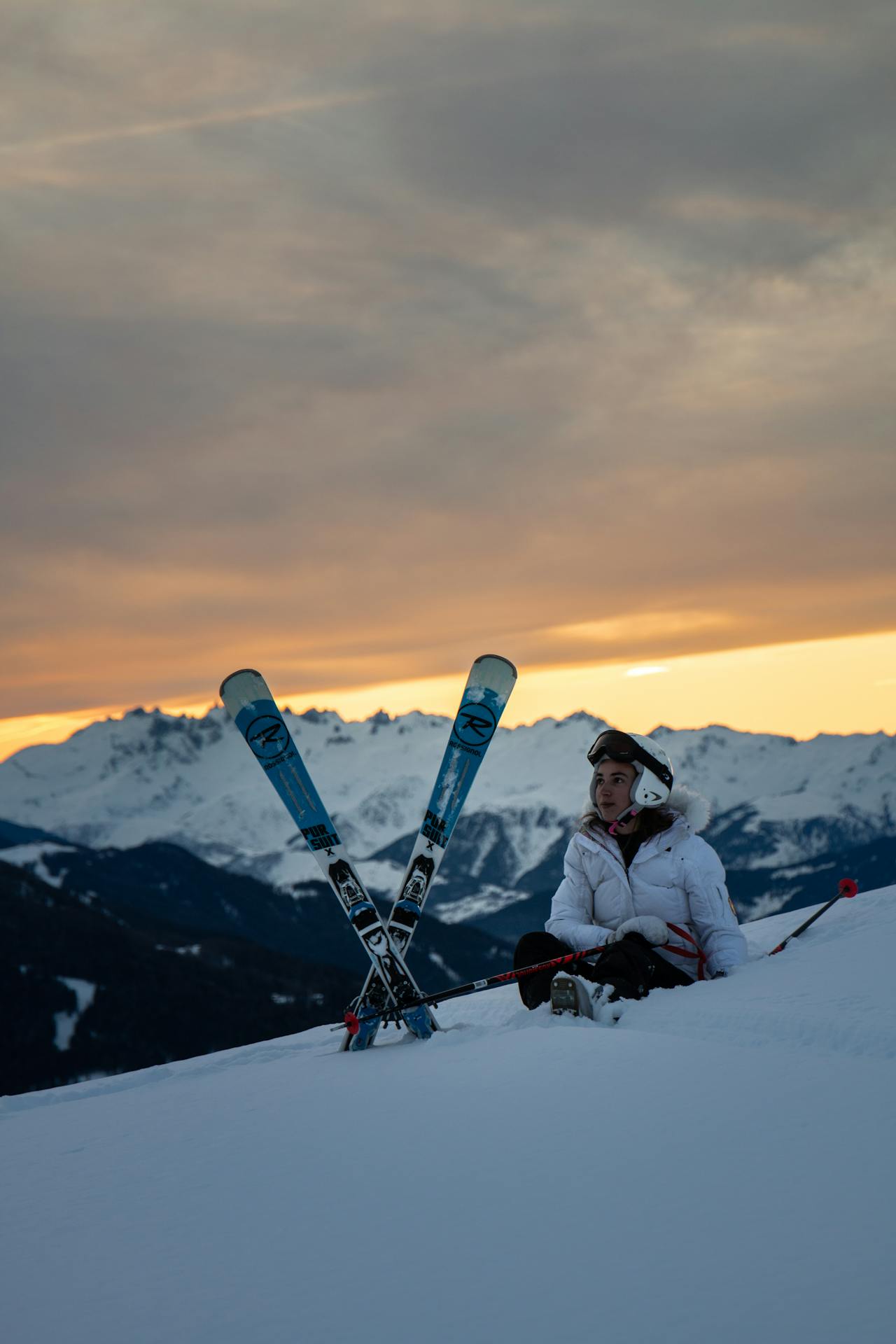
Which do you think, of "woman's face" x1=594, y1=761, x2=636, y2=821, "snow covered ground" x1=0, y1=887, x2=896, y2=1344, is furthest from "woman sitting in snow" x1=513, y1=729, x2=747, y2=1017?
"snow covered ground" x1=0, y1=887, x2=896, y2=1344

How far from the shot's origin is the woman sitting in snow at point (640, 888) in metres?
6.84

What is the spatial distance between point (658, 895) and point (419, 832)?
59.3 inches

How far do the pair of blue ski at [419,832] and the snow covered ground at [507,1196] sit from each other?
1571 millimetres

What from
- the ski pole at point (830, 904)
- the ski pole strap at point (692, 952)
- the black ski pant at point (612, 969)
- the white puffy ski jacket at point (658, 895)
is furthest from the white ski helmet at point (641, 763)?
the ski pole at point (830, 904)

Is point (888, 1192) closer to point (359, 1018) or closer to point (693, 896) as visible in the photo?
point (693, 896)

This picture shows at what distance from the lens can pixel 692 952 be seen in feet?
23.3

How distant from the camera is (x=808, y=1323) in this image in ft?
8.86

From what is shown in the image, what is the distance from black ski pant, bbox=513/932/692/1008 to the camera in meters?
6.44

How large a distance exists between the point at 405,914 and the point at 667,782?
74.7 inches

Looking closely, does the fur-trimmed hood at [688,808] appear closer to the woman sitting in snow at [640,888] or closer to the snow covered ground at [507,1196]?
the woman sitting in snow at [640,888]

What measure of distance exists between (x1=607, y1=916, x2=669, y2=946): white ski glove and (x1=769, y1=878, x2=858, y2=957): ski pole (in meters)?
1.17

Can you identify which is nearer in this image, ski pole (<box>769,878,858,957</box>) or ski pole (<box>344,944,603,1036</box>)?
ski pole (<box>344,944,603,1036</box>)

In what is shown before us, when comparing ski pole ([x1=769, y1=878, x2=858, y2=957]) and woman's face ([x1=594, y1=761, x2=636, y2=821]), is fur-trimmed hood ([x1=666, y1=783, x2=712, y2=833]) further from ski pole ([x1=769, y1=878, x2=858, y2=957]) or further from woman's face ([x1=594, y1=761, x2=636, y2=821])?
ski pole ([x1=769, y1=878, x2=858, y2=957])

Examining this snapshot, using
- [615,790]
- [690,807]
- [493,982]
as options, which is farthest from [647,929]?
[493,982]
